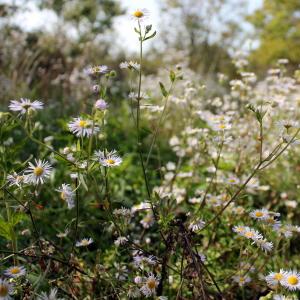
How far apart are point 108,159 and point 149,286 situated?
412 mm

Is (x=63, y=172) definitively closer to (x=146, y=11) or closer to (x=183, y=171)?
(x=183, y=171)

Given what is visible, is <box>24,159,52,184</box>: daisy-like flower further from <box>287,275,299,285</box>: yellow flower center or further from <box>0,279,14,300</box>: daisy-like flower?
<box>287,275,299,285</box>: yellow flower center

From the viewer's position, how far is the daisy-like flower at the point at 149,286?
1.29 m

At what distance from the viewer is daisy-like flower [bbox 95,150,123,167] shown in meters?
1.28

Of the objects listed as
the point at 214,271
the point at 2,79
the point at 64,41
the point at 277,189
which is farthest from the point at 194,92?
the point at 64,41

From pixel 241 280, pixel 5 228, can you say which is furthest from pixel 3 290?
pixel 241 280

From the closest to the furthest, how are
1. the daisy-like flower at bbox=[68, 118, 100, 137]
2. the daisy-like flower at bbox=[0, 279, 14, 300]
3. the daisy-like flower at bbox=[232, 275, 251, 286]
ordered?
the daisy-like flower at bbox=[0, 279, 14, 300]
the daisy-like flower at bbox=[68, 118, 100, 137]
the daisy-like flower at bbox=[232, 275, 251, 286]

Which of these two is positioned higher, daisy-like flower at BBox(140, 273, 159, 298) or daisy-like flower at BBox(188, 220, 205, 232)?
daisy-like flower at BBox(188, 220, 205, 232)

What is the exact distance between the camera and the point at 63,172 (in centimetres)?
271

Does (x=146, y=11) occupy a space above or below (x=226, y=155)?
above

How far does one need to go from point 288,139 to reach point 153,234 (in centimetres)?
104

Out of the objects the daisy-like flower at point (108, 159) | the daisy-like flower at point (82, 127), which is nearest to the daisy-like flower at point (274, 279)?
the daisy-like flower at point (108, 159)

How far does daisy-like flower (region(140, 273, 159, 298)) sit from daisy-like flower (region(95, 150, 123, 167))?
0.37m

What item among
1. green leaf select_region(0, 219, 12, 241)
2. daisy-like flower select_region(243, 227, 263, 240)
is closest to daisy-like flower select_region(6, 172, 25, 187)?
green leaf select_region(0, 219, 12, 241)
